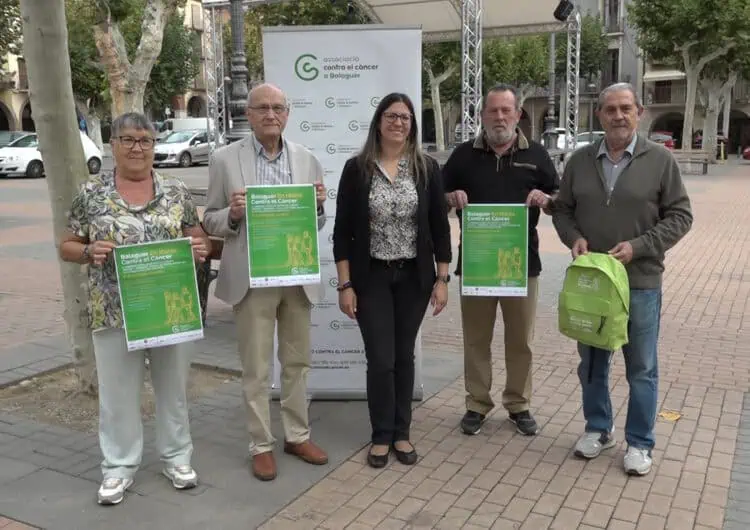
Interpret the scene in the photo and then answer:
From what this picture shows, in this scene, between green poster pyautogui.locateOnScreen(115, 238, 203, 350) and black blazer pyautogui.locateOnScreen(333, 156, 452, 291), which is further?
black blazer pyautogui.locateOnScreen(333, 156, 452, 291)

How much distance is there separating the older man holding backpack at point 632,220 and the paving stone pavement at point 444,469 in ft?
1.29

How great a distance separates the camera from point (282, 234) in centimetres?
374

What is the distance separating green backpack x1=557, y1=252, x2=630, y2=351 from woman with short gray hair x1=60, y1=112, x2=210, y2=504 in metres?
1.87

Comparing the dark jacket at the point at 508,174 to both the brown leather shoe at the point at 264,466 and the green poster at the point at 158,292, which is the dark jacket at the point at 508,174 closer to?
the brown leather shoe at the point at 264,466

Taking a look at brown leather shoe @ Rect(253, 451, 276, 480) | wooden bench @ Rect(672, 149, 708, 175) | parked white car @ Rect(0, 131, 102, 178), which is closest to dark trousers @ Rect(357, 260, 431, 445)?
brown leather shoe @ Rect(253, 451, 276, 480)

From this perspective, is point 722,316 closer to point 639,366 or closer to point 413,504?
point 639,366

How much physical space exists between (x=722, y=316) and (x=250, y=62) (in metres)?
31.6

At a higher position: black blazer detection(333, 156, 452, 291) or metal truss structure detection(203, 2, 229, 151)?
metal truss structure detection(203, 2, 229, 151)

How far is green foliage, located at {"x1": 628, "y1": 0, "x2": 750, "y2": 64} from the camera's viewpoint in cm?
2708

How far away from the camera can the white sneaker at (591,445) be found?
417 centimetres

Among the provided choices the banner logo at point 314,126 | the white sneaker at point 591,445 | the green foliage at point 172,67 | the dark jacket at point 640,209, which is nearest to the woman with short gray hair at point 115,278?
the banner logo at point 314,126

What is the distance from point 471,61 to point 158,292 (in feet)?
40.3

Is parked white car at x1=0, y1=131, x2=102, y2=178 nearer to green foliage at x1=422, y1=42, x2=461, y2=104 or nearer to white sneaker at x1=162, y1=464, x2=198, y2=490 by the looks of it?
green foliage at x1=422, y1=42, x2=461, y2=104

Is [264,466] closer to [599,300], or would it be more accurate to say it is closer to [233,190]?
[233,190]
